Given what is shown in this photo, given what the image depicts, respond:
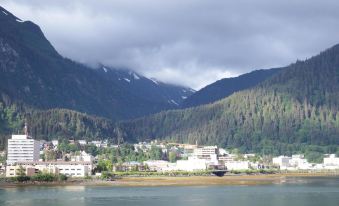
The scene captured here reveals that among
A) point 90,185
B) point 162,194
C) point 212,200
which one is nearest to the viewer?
point 212,200

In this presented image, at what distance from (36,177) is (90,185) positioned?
16830 millimetres

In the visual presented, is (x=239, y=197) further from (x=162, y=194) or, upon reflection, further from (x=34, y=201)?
(x=34, y=201)

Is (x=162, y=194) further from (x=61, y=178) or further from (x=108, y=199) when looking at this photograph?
(x=61, y=178)

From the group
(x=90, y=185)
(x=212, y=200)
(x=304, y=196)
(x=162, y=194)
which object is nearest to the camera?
(x=212, y=200)

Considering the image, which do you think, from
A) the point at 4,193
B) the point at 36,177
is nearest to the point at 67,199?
the point at 4,193

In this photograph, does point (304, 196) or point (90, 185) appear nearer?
point (304, 196)

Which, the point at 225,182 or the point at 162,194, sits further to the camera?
the point at 225,182

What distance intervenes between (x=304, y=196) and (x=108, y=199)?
37.8m

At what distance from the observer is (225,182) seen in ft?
647

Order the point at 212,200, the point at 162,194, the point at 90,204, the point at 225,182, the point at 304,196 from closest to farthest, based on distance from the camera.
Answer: the point at 90,204 < the point at 212,200 < the point at 304,196 < the point at 162,194 < the point at 225,182

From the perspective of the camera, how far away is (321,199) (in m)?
126

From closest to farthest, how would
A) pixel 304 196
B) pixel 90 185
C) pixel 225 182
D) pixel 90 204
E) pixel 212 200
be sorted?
1. pixel 90 204
2. pixel 212 200
3. pixel 304 196
4. pixel 90 185
5. pixel 225 182

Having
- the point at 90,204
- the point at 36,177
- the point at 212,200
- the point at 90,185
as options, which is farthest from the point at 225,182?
the point at 90,204

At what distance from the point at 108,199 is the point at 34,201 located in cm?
1417
